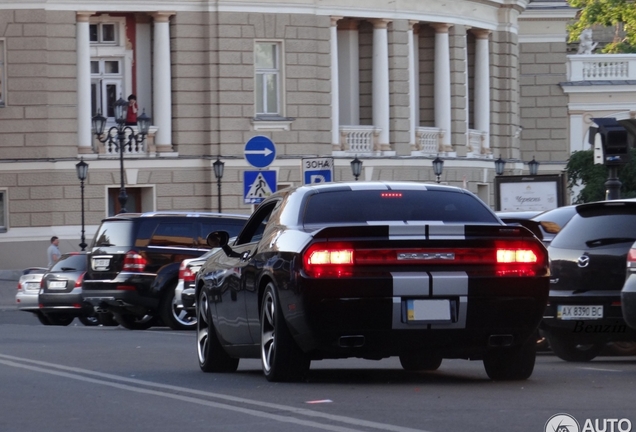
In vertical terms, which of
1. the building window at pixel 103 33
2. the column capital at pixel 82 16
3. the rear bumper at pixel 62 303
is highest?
the column capital at pixel 82 16

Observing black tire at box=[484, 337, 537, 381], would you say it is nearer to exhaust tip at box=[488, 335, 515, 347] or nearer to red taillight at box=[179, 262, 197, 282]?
exhaust tip at box=[488, 335, 515, 347]

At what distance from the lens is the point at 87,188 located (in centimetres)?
4859

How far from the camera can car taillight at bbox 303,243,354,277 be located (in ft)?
40.0

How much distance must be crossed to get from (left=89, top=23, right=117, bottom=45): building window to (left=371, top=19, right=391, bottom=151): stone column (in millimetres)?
8161

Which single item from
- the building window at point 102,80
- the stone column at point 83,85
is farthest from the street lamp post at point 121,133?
the building window at point 102,80

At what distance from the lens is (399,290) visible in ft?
40.0

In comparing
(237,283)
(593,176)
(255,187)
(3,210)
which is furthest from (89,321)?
(593,176)

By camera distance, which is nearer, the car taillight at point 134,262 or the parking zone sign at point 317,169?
the car taillight at point 134,262

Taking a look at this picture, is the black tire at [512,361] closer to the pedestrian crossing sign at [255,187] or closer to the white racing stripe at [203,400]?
the white racing stripe at [203,400]

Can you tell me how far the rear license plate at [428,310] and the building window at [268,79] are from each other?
38.4m

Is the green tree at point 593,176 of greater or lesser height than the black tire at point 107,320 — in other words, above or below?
above

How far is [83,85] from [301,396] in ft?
125

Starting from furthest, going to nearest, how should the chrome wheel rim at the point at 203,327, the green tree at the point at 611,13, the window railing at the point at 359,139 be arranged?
the green tree at the point at 611,13 < the window railing at the point at 359,139 < the chrome wheel rim at the point at 203,327

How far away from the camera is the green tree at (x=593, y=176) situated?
49.1m
